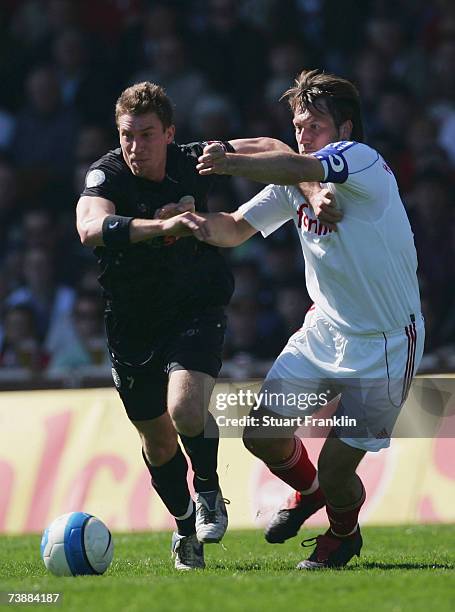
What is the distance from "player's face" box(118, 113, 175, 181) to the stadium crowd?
4.93m

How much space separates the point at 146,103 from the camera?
6.96 m

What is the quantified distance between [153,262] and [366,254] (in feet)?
3.79

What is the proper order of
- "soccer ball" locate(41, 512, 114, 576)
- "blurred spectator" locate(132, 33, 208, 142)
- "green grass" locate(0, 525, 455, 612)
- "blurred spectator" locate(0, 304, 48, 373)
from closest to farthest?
"green grass" locate(0, 525, 455, 612) → "soccer ball" locate(41, 512, 114, 576) → "blurred spectator" locate(0, 304, 48, 373) → "blurred spectator" locate(132, 33, 208, 142)

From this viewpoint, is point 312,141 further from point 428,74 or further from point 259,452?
point 428,74

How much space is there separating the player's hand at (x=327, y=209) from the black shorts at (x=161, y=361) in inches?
34.8

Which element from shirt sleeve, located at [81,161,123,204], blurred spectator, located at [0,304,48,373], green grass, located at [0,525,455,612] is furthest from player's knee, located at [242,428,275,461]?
blurred spectator, located at [0,304,48,373]

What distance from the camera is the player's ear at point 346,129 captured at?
7105 millimetres

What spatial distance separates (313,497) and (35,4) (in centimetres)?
1035

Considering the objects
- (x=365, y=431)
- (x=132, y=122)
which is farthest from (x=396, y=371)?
(x=132, y=122)

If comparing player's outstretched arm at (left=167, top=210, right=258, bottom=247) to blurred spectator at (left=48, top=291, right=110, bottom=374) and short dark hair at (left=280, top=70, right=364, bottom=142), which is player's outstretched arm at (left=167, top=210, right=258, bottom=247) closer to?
short dark hair at (left=280, top=70, right=364, bottom=142)

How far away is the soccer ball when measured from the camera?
22.1 ft

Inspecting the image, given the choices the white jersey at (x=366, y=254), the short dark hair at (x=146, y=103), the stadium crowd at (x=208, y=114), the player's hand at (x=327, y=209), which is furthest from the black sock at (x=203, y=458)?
the stadium crowd at (x=208, y=114)

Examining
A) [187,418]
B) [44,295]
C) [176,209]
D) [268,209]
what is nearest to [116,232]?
[176,209]

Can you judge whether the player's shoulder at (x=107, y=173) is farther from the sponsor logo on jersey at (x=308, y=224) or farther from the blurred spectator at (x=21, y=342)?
the blurred spectator at (x=21, y=342)
